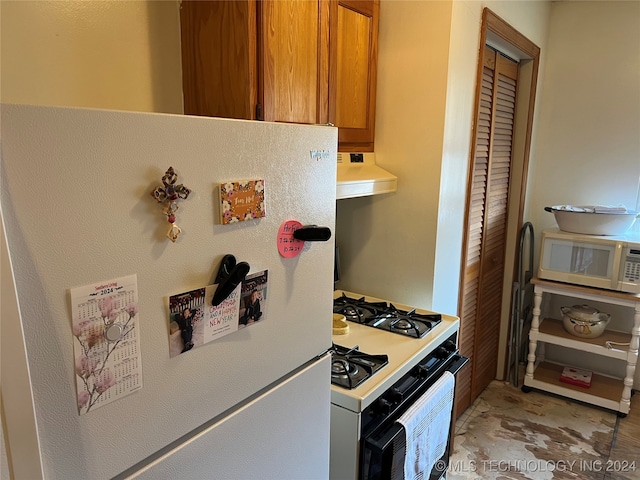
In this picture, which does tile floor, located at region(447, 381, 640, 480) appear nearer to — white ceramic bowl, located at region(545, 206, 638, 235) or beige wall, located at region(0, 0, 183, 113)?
white ceramic bowl, located at region(545, 206, 638, 235)

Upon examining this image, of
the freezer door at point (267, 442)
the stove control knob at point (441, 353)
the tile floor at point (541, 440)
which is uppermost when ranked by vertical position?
the freezer door at point (267, 442)

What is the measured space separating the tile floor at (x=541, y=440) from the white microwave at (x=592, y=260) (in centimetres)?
81

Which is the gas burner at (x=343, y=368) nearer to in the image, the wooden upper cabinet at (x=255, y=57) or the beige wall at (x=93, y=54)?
the wooden upper cabinet at (x=255, y=57)

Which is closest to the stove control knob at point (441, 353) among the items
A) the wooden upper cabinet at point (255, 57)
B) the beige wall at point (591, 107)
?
the wooden upper cabinet at point (255, 57)

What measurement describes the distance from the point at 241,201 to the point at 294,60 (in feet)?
2.65

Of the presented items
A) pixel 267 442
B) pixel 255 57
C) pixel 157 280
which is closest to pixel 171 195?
pixel 157 280

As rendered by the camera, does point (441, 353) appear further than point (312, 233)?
Yes

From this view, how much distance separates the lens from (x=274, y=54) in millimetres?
1328

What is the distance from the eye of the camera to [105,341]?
61 centimetres

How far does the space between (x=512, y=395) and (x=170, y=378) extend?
9.33 ft

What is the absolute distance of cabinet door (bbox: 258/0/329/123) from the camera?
1307 mm

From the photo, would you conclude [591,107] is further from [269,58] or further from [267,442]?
[267,442]

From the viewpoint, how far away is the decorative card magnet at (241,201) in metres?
0.74

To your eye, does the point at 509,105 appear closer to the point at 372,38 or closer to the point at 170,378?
the point at 372,38
